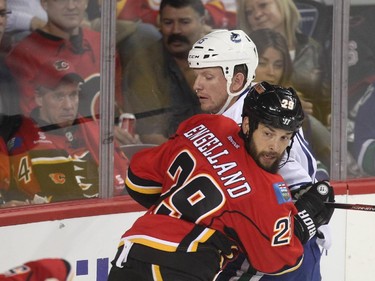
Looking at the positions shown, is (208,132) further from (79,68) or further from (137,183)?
(79,68)

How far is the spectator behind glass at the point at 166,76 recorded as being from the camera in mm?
4465

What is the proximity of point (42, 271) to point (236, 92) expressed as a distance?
1.08 metres

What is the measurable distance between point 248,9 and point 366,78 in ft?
2.53

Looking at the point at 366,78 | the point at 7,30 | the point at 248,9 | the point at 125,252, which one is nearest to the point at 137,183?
the point at 125,252

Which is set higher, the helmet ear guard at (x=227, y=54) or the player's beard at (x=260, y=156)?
the helmet ear guard at (x=227, y=54)

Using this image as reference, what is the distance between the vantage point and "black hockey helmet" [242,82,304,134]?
2.98 m

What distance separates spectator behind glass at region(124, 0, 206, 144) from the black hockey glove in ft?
4.52

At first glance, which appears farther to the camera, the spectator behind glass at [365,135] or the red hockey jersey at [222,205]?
the spectator behind glass at [365,135]

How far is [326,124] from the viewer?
5055 mm

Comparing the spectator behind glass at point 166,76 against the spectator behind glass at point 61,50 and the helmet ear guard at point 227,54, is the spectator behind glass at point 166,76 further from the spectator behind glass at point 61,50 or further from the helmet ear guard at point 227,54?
the helmet ear guard at point 227,54

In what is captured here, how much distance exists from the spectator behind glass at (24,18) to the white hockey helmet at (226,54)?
0.73 m

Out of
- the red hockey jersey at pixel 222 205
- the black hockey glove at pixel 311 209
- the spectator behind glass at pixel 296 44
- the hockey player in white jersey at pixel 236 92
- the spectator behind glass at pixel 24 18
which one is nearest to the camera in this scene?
the red hockey jersey at pixel 222 205

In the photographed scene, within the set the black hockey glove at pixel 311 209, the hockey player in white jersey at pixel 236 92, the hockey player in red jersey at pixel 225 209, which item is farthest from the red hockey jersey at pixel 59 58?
the black hockey glove at pixel 311 209

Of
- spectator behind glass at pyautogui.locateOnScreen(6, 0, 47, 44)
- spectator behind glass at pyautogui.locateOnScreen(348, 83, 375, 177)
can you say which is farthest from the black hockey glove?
spectator behind glass at pyautogui.locateOnScreen(348, 83, 375, 177)
